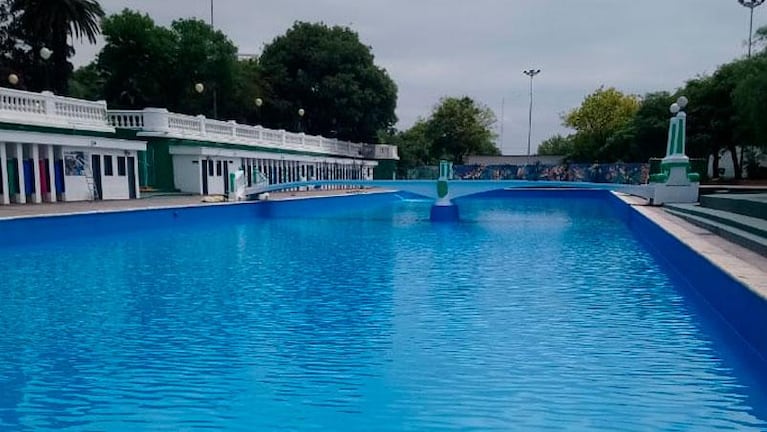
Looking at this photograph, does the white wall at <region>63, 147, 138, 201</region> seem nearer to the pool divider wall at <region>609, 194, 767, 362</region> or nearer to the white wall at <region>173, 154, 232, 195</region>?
the white wall at <region>173, 154, 232, 195</region>

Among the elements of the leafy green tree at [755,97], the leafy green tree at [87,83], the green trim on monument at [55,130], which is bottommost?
the green trim on monument at [55,130]

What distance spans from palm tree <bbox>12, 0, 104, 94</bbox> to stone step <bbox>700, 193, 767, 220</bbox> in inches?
1092

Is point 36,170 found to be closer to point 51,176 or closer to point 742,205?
point 51,176

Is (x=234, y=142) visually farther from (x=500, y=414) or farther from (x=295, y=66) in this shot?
(x=500, y=414)

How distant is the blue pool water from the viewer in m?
4.27

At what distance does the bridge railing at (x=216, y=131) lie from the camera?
22578 millimetres

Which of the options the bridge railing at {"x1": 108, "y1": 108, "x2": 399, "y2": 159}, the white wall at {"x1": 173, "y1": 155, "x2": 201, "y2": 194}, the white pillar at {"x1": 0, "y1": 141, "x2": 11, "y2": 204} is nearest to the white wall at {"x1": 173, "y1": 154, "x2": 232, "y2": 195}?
the white wall at {"x1": 173, "y1": 155, "x2": 201, "y2": 194}

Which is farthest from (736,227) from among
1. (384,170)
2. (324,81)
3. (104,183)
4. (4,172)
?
(384,170)

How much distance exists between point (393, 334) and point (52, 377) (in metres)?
3.10

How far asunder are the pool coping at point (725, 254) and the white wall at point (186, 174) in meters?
17.6

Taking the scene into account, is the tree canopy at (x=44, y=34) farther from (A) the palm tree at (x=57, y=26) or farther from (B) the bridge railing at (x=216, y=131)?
(B) the bridge railing at (x=216, y=131)

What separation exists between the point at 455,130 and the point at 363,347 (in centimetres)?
4740

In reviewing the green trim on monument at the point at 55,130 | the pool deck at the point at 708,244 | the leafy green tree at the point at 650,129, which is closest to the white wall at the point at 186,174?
the green trim on monument at the point at 55,130

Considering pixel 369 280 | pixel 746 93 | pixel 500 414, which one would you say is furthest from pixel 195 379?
pixel 746 93
